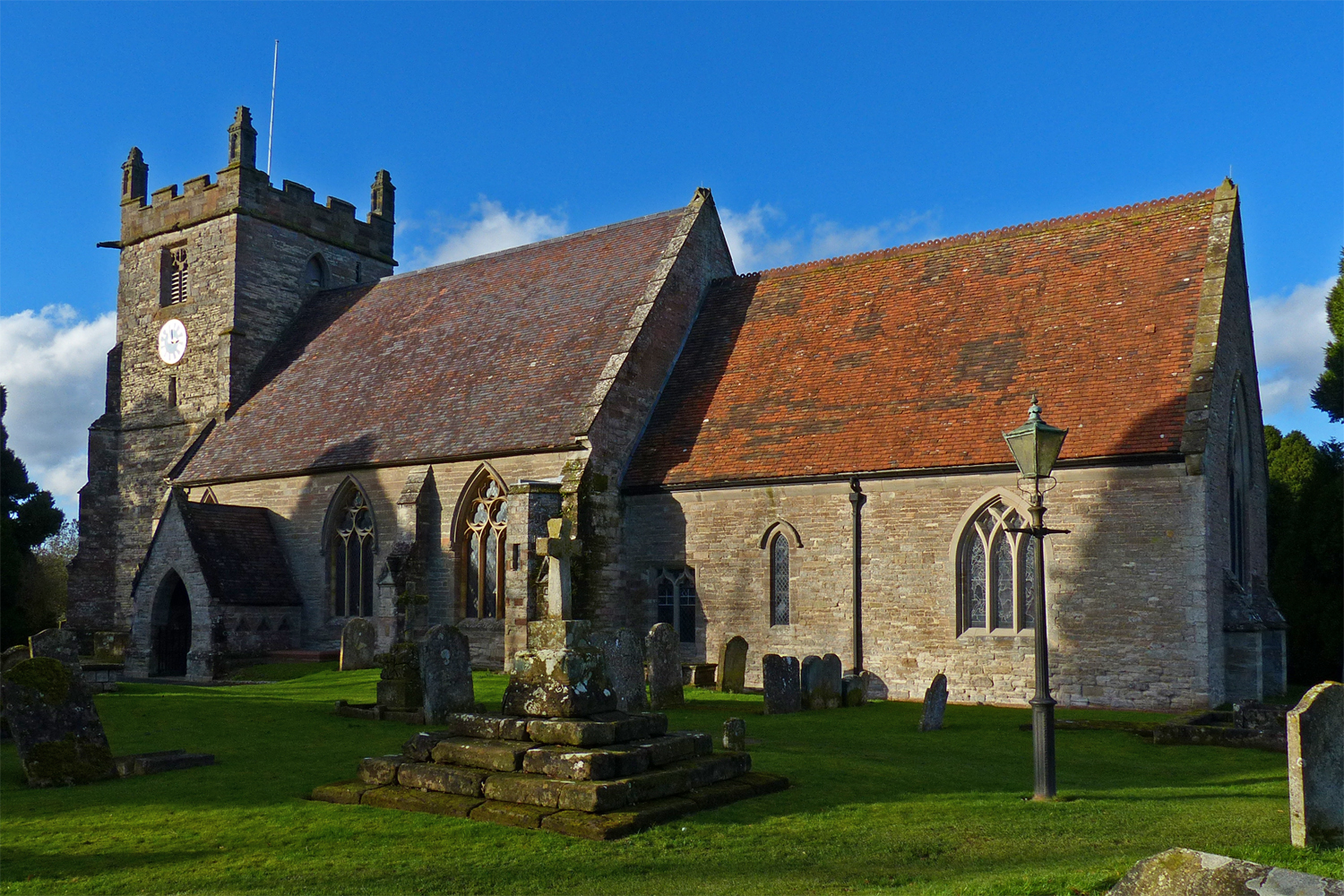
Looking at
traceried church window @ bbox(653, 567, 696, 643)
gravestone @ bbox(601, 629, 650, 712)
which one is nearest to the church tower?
traceried church window @ bbox(653, 567, 696, 643)

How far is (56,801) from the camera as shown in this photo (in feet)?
32.6

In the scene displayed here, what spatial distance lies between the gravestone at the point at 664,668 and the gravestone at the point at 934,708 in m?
4.05

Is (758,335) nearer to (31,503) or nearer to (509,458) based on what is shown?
(509,458)

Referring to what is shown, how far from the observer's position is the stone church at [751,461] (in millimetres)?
17984

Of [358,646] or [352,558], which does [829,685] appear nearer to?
[358,646]

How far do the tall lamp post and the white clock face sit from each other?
1179 inches

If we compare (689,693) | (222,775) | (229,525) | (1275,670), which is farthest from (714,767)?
(229,525)

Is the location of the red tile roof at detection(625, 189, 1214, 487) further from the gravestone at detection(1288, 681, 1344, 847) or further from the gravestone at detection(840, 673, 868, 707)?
the gravestone at detection(1288, 681, 1344, 847)

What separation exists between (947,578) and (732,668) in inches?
165

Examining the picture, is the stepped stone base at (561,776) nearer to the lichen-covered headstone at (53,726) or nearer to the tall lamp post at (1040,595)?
the tall lamp post at (1040,595)

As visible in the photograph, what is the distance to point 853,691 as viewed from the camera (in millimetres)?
18234

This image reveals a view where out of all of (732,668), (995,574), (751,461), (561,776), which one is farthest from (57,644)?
(995,574)

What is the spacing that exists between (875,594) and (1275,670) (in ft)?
23.5

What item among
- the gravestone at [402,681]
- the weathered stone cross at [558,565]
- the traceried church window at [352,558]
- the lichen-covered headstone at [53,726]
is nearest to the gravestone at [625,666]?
the gravestone at [402,681]
